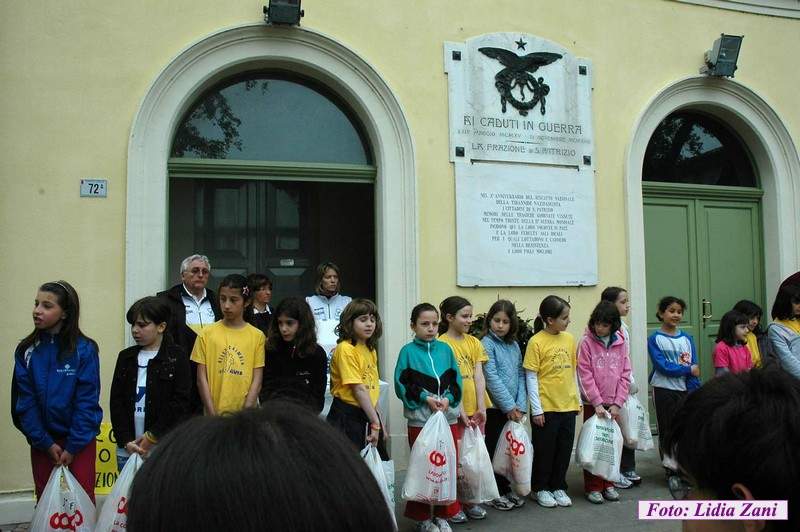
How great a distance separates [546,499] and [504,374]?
96 cm

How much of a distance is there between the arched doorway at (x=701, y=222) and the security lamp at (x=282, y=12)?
400 centimetres

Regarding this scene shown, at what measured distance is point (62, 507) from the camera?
345cm

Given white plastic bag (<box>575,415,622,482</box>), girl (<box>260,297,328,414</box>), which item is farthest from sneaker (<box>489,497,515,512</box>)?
A: girl (<box>260,297,328,414</box>)

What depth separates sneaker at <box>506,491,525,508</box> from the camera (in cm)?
503

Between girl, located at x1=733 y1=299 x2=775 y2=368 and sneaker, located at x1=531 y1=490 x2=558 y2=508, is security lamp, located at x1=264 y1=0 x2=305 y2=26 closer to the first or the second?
sneaker, located at x1=531 y1=490 x2=558 y2=508

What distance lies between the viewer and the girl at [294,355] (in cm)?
417

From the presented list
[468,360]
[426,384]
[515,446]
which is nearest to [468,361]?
[468,360]

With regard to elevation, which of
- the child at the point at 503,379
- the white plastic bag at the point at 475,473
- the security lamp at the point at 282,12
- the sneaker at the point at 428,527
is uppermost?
the security lamp at the point at 282,12

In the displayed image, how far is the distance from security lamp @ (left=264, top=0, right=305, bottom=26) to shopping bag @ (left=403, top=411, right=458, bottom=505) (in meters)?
3.56

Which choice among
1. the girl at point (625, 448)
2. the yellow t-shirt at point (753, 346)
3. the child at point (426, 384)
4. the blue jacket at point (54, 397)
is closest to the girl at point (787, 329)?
the yellow t-shirt at point (753, 346)

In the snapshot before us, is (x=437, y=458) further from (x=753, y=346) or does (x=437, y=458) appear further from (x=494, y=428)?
(x=753, y=346)

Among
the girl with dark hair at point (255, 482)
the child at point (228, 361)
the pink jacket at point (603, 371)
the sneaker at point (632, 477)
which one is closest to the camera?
the girl with dark hair at point (255, 482)

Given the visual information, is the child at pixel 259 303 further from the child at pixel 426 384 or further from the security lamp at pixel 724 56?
the security lamp at pixel 724 56

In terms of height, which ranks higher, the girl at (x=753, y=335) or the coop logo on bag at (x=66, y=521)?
the girl at (x=753, y=335)
